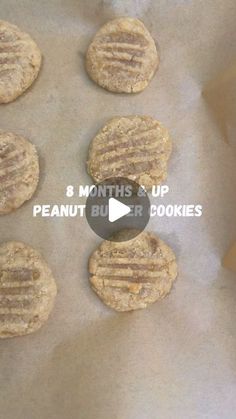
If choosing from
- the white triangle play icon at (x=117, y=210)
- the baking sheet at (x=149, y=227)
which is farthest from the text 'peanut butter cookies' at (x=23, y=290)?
the white triangle play icon at (x=117, y=210)

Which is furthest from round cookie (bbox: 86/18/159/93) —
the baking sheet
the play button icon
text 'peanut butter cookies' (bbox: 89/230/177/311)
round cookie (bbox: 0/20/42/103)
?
text 'peanut butter cookies' (bbox: 89/230/177/311)

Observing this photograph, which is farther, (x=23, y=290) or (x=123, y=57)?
(x=123, y=57)

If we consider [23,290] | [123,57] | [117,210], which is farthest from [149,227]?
[123,57]

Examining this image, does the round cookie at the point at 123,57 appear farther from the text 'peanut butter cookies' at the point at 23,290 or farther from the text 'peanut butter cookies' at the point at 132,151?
the text 'peanut butter cookies' at the point at 23,290

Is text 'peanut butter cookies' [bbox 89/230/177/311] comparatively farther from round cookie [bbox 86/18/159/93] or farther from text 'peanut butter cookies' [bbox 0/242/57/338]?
round cookie [bbox 86/18/159/93]

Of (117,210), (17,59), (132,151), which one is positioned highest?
(17,59)

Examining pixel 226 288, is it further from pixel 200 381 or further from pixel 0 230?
pixel 0 230

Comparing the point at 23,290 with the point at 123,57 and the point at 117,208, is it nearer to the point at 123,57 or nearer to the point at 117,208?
the point at 117,208
